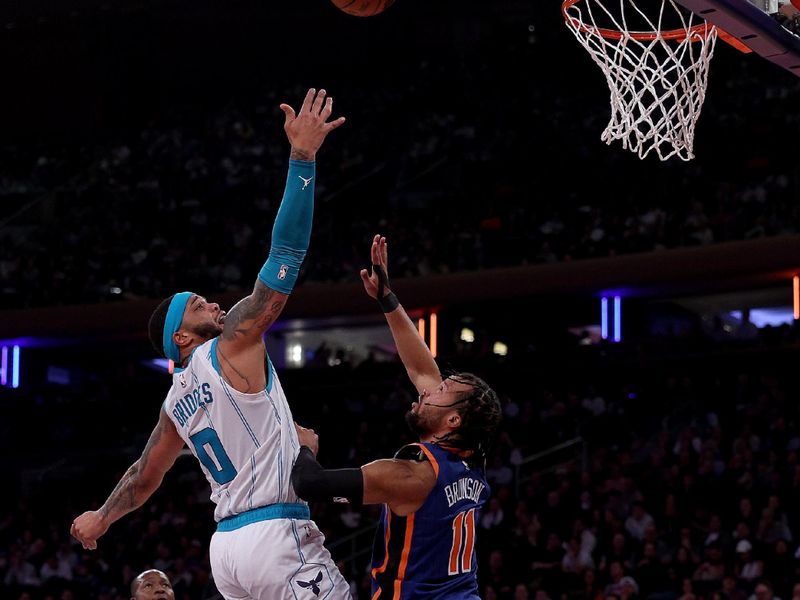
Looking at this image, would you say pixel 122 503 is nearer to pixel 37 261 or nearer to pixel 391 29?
pixel 37 261

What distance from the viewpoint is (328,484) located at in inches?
153

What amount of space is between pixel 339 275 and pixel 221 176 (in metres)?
4.23

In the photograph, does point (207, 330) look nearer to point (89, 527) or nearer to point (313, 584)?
point (89, 527)

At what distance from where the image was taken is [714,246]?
52.3 ft

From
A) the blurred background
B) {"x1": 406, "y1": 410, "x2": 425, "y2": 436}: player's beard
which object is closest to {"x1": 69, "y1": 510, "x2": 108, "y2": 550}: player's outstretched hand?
{"x1": 406, "y1": 410, "x2": 425, "y2": 436}: player's beard

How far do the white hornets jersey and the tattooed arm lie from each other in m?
0.30

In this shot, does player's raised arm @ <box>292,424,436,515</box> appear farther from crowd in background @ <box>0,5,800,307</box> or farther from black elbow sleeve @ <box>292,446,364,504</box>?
crowd in background @ <box>0,5,800,307</box>

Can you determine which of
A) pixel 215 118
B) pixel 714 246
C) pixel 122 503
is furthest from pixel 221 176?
pixel 122 503

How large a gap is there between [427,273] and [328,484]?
1387cm

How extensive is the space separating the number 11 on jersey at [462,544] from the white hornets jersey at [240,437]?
58 cm

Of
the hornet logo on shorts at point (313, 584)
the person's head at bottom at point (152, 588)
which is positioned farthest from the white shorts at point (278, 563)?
the person's head at bottom at point (152, 588)

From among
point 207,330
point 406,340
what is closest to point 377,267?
point 406,340

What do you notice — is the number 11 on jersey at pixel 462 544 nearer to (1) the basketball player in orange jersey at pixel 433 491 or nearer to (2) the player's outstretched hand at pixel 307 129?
(1) the basketball player in orange jersey at pixel 433 491

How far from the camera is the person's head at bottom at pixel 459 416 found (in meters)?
4.22
